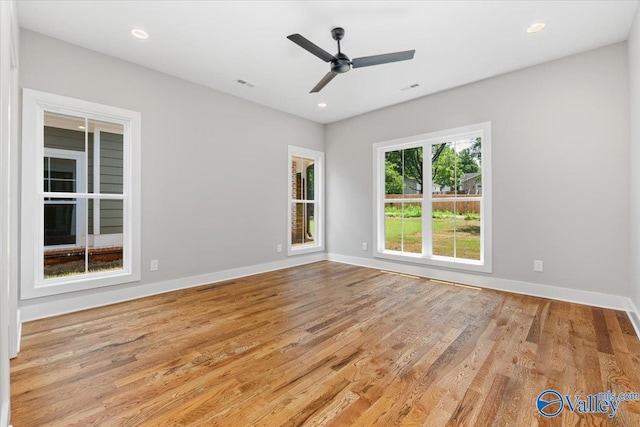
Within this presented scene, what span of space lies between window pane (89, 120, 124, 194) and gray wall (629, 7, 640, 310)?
5348 mm

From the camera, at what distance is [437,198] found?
443 centimetres

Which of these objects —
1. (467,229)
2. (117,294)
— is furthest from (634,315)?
(117,294)

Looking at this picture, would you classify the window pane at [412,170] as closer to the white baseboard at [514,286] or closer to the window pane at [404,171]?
the window pane at [404,171]

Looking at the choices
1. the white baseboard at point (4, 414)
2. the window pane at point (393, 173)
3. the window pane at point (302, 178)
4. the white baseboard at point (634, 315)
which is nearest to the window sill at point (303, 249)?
the window pane at point (302, 178)

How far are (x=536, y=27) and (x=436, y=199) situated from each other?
235cm

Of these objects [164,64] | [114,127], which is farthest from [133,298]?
[164,64]

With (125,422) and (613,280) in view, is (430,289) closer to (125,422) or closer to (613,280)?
(613,280)

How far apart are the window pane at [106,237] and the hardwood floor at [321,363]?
1.81 ft

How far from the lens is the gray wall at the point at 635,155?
252cm

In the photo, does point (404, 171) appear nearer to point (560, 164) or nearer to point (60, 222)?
point (560, 164)

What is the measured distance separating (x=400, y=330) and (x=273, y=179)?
334cm

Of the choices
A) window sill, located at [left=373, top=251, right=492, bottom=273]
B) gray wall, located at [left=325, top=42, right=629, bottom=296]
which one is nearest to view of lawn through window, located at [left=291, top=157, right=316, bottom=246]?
window sill, located at [left=373, top=251, right=492, bottom=273]

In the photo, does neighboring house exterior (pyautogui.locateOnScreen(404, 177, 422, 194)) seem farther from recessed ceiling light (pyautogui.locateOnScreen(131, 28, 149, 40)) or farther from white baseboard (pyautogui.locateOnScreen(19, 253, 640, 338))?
recessed ceiling light (pyautogui.locateOnScreen(131, 28, 149, 40))

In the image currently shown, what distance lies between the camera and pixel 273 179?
4.96 metres
